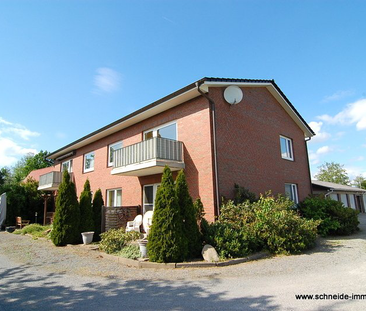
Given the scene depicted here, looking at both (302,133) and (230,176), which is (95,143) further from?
(302,133)

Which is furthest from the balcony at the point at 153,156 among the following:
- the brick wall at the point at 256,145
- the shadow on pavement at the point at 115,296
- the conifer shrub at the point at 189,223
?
the shadow on pavement at the point at 115,296

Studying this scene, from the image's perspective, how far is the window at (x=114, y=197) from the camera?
15.6 m

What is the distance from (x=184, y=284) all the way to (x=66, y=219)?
788 cm

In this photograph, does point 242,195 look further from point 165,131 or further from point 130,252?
point 130,252

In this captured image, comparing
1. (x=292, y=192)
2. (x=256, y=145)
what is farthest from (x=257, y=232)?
(x=292, y=192)

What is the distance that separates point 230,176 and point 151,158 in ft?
11.3

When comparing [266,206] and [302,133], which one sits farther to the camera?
[302,133]

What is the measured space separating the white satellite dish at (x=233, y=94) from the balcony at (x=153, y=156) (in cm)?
300

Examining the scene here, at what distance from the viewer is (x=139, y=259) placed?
769 centimetres

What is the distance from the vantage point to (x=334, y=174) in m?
58.9

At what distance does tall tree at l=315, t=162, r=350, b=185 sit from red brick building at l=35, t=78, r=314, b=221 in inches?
1897

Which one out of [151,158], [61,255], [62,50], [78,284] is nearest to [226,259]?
[78,284]

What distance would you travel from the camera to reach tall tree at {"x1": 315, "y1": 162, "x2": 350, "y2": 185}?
57781 mm

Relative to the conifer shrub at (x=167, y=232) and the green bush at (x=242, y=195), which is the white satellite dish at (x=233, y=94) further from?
the conifer shrub at (x=167, y=232)
